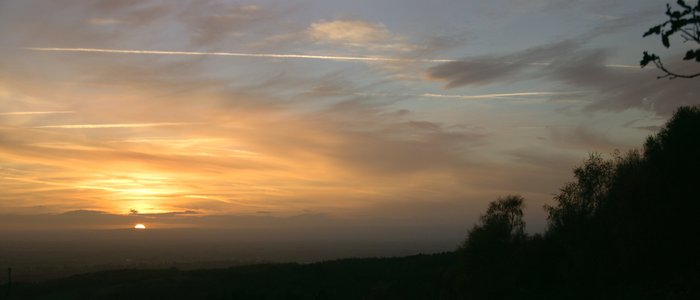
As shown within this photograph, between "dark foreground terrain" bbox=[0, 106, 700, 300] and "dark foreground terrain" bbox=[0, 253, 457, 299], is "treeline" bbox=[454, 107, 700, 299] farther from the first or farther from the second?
"dark foreground terrain" bbox=[0, 253, 457, 299]

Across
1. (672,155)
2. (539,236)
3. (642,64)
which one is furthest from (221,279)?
(642,64)

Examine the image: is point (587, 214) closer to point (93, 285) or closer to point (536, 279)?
point (536, 279)

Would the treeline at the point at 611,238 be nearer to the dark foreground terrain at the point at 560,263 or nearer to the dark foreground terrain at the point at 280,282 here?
the dark foreground terrain at the point at 560,263

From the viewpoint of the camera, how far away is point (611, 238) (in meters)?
41.0

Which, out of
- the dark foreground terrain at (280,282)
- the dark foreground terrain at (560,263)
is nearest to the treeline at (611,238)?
the dark foreground terrain at (560,263)

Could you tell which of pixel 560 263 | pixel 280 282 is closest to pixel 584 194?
pixel 560 263

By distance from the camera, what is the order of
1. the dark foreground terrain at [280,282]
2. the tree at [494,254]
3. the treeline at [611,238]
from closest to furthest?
the treeline at [611,238], the tree at [494,254], the dark foreground terrain at [280,282]

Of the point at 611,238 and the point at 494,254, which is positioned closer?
the point at 611,238

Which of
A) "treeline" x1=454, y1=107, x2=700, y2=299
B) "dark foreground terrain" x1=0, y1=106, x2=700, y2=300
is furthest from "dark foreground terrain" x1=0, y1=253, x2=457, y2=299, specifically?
"treeline" x1=454, y1=107, x2=700, y2=299

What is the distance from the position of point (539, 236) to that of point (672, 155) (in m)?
15.8

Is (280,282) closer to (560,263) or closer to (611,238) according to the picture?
(560,263)

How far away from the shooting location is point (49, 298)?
59.1 meters

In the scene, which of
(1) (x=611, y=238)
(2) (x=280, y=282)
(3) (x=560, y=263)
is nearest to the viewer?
(1) (x=611, y=238)

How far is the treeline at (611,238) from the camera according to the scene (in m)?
36.4
